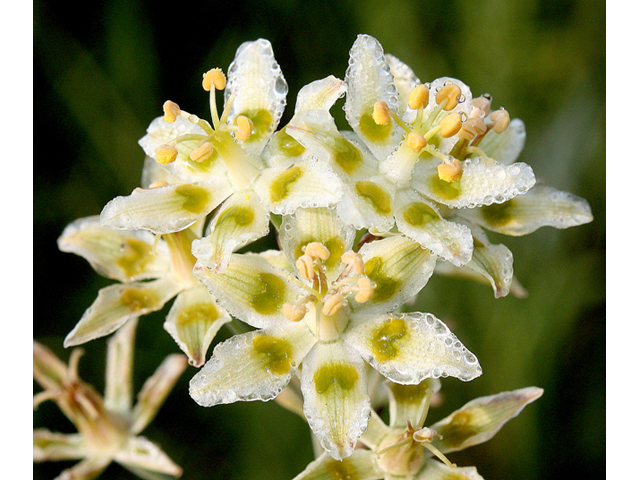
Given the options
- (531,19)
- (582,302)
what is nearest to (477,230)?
(582,302)

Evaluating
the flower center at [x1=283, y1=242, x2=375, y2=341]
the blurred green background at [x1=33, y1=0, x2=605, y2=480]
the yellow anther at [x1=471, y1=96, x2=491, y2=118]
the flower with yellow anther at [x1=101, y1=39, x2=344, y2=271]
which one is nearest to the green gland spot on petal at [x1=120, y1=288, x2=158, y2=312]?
the flower with yellow anther at [x1=101, y1=39, x2=344, y2=271]

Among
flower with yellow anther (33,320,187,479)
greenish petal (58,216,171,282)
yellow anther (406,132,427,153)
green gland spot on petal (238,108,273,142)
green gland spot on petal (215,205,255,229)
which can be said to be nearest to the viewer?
green gland spot on petal (215,205,255,229)

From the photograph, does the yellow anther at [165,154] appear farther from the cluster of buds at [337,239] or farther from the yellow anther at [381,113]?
the yellow anther at [381,113]

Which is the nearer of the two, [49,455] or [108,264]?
[108,264]

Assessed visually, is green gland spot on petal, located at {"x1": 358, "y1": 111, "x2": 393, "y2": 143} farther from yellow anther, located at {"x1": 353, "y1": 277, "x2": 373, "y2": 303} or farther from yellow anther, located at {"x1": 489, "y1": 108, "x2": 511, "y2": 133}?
yellow anther, located at {"x1": 353, "y1": 277, "x2": 373, "y2": 303}

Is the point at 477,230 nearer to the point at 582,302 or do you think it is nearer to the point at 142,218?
the point at 142,218

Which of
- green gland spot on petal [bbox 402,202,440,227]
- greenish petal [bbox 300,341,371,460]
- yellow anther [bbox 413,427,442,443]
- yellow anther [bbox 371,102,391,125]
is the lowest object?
yellow anther [bbox 413,427,442,443]

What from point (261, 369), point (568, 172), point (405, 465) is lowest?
point (405, 465)

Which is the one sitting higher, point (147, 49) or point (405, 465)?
point (147, 49)

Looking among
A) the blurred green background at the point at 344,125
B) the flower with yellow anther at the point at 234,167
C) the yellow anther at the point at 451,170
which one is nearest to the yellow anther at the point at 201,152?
the flower with yellow anther at the point at 234,167
